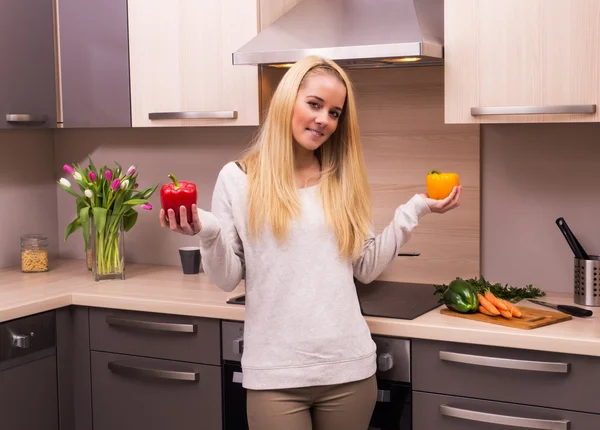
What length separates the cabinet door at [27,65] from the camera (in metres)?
2.93

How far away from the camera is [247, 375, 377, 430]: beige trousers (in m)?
2.08

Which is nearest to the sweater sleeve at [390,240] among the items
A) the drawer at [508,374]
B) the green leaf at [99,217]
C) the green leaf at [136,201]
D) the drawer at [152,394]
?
the drawer at [508,374]

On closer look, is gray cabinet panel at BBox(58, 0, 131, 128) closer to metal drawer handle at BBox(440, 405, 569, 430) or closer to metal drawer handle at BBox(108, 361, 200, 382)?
metal drawer handle at BBox(108, 361, 200, 382)

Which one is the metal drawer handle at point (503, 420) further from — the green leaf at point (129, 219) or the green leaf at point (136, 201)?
the green leaf at point (129, 219)

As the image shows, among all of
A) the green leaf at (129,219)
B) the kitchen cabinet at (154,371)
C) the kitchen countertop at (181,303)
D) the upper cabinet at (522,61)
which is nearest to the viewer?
the kitchen countertop at (181,303)

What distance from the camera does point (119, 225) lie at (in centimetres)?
307

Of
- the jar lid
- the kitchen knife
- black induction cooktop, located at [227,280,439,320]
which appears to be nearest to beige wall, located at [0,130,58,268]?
the jar lid

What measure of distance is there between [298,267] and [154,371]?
793 mm

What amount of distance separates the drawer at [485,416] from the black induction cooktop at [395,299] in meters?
0.23

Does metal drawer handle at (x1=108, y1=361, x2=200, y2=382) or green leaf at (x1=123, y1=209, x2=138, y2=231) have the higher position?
green leaf at (x1=123, y1=209, x2=138, y2=231)

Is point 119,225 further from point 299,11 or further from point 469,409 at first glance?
point 469,409

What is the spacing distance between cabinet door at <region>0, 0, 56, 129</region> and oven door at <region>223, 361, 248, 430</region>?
1.14 metres

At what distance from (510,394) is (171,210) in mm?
985

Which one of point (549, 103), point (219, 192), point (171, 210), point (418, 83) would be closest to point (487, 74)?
point (549, 103)
